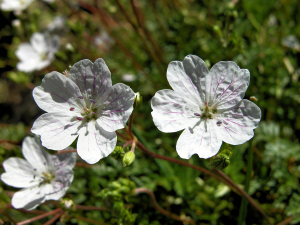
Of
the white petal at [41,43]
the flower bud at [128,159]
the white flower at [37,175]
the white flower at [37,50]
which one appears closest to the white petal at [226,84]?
the flower bud at [128,159]

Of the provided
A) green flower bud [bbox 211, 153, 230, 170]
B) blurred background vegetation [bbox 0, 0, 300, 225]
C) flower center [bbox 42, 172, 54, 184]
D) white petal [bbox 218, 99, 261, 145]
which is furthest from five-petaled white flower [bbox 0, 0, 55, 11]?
green flower bud [bbox 211, 153, 230, 170]

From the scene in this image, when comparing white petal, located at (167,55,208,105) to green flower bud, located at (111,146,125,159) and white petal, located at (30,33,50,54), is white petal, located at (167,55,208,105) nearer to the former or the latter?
green flower bud, located at (111,146,125,159)

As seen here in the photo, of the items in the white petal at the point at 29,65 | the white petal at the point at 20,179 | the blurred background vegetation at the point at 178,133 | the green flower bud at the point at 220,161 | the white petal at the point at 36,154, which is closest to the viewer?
the green flower bud at the point at 220,161

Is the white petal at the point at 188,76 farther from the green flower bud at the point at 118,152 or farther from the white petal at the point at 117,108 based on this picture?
the green flower bud at the point at 118,152

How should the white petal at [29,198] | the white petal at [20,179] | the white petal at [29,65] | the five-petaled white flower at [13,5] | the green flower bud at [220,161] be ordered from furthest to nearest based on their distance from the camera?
the five-petaled white flower at [13,5] < the white petal at [29,65] < the white petal at [20,179] < the white petal at [29,198] < the green flower bud at [220,161]

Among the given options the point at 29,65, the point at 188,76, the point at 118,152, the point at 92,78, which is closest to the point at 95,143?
the point at 118,152

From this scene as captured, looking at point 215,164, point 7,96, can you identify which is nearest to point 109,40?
point 7,96
